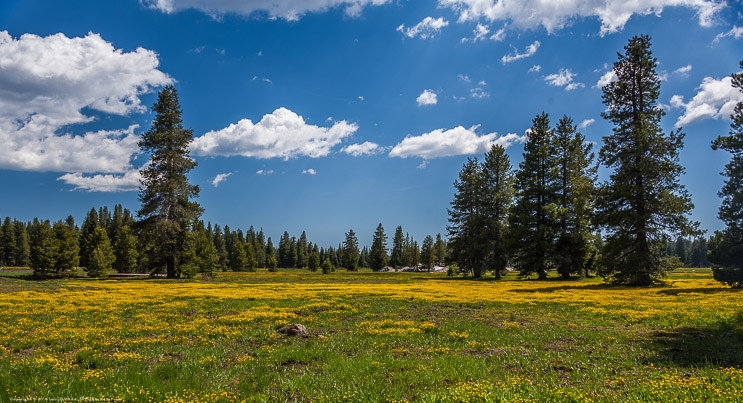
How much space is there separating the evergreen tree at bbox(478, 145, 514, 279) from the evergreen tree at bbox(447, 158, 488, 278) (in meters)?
0.79

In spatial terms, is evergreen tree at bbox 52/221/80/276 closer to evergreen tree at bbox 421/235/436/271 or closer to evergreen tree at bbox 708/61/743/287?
evergreen tree at bbox 708/61/743/287

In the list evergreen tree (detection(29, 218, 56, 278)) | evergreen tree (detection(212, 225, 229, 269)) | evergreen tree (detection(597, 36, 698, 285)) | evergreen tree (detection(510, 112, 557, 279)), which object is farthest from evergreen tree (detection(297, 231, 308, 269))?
evergreen tree (detection(597, 36, 698, 285))

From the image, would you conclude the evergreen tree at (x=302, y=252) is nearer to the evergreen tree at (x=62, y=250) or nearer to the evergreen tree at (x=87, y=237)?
the evergreen tree at (x=87, y=237)

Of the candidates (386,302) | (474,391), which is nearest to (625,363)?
(474,391)

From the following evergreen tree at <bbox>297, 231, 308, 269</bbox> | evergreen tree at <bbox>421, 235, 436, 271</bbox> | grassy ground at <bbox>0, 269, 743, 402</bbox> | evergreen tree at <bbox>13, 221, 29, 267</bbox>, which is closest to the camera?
grassy ground at <bbox>0, 269, 743, 402</bbox>

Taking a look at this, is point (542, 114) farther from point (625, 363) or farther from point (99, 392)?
point (99, 392)

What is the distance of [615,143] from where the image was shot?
115ft

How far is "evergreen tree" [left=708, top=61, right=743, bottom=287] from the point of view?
29141 mm

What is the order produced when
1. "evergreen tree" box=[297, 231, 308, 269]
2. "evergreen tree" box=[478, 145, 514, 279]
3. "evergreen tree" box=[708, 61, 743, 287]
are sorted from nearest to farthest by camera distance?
"evergreen tree" box=[708, 61, 743, 287], "evergreen tree" box=[478, 145, 514, 279], "evergreen tree" box=[297, 231, 308, 269]

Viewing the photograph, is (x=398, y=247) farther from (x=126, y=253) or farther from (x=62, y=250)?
(x=62, y=250)

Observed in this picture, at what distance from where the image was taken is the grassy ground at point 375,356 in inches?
255

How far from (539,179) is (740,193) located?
2028cm

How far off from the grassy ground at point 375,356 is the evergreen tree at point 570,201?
2788cm

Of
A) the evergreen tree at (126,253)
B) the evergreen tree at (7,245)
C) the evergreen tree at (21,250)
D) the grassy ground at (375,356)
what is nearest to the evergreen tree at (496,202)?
the grassy ground at (375,356)
